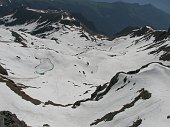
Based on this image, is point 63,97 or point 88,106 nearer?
point 88,106

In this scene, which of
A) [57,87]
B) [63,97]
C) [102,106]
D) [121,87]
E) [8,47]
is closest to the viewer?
[102,106]

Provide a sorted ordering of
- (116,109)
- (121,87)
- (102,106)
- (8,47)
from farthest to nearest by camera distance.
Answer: (8,47) < (121,87) < (102,106) < (116,109)

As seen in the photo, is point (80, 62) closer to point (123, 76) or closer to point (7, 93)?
point (123, 76)

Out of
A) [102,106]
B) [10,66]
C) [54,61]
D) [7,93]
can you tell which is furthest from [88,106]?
[54,61]

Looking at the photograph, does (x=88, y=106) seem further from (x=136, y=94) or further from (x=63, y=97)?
(x=63, y=97)

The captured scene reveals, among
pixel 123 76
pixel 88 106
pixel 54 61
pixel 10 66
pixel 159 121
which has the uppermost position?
pixel 54 61

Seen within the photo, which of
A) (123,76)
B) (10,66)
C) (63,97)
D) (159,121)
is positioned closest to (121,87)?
(123,76)

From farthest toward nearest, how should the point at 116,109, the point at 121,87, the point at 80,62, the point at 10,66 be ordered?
the point at 80,62, the point at 10,66, the point at 121,87, the point at 116,109

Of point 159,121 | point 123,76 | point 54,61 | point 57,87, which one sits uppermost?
point 54,61

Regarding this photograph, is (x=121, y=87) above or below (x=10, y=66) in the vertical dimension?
below
